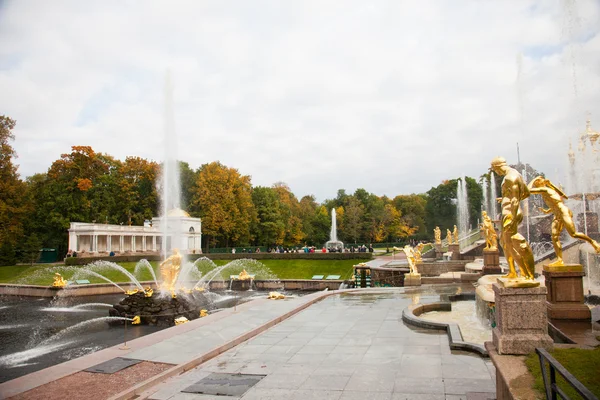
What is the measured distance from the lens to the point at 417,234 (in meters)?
82.1

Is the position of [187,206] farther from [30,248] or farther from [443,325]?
[443,325]

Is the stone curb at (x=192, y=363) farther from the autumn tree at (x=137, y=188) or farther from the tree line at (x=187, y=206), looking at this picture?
the autumn tree at (x=137, y=188)

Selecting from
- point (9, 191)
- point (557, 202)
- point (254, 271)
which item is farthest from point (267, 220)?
point (557, 202)

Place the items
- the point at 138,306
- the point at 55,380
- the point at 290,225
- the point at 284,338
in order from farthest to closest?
1. the point at 290,225
2. the point at 138,306
3. the point at 284,338
4. the point at 55,380

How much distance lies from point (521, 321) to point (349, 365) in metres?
3.27

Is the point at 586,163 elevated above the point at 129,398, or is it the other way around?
the point at 586,163

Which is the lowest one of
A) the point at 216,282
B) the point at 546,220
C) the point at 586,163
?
the point at 216,282

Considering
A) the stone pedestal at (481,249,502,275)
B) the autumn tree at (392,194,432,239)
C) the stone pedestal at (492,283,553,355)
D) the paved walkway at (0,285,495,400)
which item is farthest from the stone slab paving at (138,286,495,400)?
the autumn tree at (392,194,432,239)

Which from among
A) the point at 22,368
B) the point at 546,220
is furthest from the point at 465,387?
the point at 546,220

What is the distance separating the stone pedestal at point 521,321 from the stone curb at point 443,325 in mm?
2458

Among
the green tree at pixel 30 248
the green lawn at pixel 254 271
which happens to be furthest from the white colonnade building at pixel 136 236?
the green lawn at pixel 254 271

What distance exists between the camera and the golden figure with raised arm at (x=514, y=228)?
650cm

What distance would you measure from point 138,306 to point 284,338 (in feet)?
32.0

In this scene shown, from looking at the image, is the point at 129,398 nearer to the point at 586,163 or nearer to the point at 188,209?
the point at 586,163
